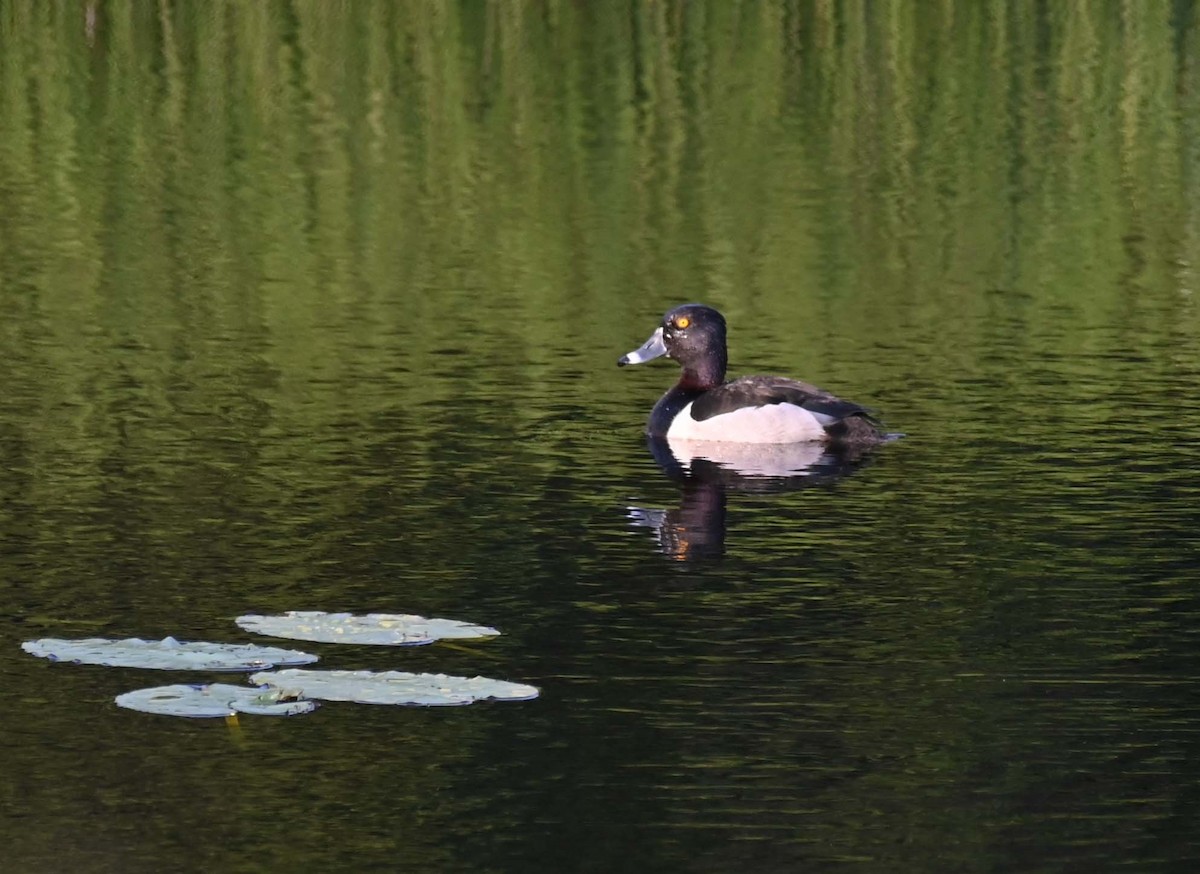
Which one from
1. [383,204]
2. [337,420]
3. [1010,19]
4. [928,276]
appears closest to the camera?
[337,420]

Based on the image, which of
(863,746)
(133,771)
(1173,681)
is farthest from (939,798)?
(133,771)

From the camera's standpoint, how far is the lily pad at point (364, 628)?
1066 cm

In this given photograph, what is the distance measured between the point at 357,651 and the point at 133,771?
176cm

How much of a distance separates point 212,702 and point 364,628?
1.17 metres

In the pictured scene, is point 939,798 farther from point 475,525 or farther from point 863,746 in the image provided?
point 475,525

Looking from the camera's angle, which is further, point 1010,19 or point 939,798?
point 1010,19

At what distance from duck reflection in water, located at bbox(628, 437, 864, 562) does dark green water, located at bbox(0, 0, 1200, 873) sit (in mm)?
74

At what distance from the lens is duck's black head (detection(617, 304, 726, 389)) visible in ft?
56.3

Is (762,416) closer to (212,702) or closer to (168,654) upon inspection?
(168,654)

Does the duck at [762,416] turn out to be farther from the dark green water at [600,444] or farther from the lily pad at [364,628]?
the lily pad at [364,628]

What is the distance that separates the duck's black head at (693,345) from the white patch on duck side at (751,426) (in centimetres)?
84

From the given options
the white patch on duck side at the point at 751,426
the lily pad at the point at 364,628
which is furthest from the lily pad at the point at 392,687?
the white patch on duck side at the point at 751,426

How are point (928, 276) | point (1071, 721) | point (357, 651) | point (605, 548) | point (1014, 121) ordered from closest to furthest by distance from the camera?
point (1071, 721) → point (357, 651) → point (605, 548) → point (928, 276) → point (1014, 121)

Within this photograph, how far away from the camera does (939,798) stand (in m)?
8.94
